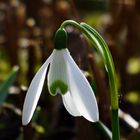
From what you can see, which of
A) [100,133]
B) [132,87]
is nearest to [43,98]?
[132,87]

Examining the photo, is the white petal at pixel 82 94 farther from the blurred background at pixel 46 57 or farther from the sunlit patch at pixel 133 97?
the sunlit patch at pixel 133 97

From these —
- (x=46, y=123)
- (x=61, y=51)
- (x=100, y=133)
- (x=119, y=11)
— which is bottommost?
(x=46, y=123)

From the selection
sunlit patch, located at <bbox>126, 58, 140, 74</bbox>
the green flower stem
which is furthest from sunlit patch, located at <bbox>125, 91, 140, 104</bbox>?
the green flower stem

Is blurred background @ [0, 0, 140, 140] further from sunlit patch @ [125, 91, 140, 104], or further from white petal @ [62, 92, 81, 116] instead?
white petal @ [62, 92, 81, 116]

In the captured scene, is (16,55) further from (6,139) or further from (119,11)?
(6,139)

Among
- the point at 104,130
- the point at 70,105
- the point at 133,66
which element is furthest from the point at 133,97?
the point at 70,105

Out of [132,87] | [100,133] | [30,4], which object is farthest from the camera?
[30,4]
